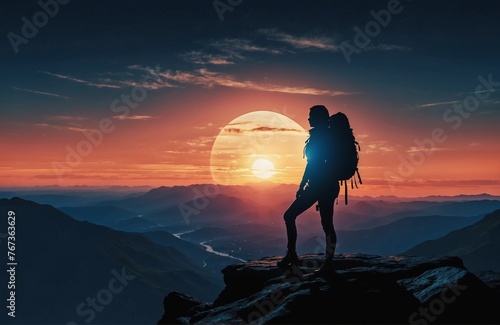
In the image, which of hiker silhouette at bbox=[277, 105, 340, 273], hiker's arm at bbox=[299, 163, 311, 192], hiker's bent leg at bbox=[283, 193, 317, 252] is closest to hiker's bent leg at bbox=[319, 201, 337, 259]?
hiker silhouette at bbox=[277, 105, 340, 273]

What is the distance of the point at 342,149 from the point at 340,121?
105 cm

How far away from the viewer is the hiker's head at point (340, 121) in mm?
14305

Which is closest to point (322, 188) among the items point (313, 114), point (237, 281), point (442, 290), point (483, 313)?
point (313, 114)

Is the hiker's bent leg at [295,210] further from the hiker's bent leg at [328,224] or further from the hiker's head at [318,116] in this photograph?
the hiker's head at [318,116]

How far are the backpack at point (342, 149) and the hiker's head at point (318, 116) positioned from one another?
1.39 feet

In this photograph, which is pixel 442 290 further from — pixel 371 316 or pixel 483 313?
pixel 371 316

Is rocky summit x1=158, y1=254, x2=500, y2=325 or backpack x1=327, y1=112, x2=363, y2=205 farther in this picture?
backpack x1=327, y1=112, x2=363, y2=205

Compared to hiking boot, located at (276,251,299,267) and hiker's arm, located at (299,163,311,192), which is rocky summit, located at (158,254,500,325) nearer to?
hiking boot, located at (276,251,299,267)

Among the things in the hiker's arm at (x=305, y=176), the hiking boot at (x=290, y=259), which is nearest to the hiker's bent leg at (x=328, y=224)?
the hiker's arm at (x=305, y=176)

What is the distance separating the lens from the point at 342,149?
14.5m

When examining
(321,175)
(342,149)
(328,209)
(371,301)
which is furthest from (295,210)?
(371,301)

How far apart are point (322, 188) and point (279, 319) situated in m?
5.12

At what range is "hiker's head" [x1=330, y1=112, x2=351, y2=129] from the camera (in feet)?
46.9

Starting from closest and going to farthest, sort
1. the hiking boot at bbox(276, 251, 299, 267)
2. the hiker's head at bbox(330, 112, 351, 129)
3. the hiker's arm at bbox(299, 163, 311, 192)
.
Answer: the hiker's head at bbox(330, 112, 351, 129), the hiker's arm at bbox(299, 163, 311, 192), the hiking boot at bbox(276, 251, 299, 267)
